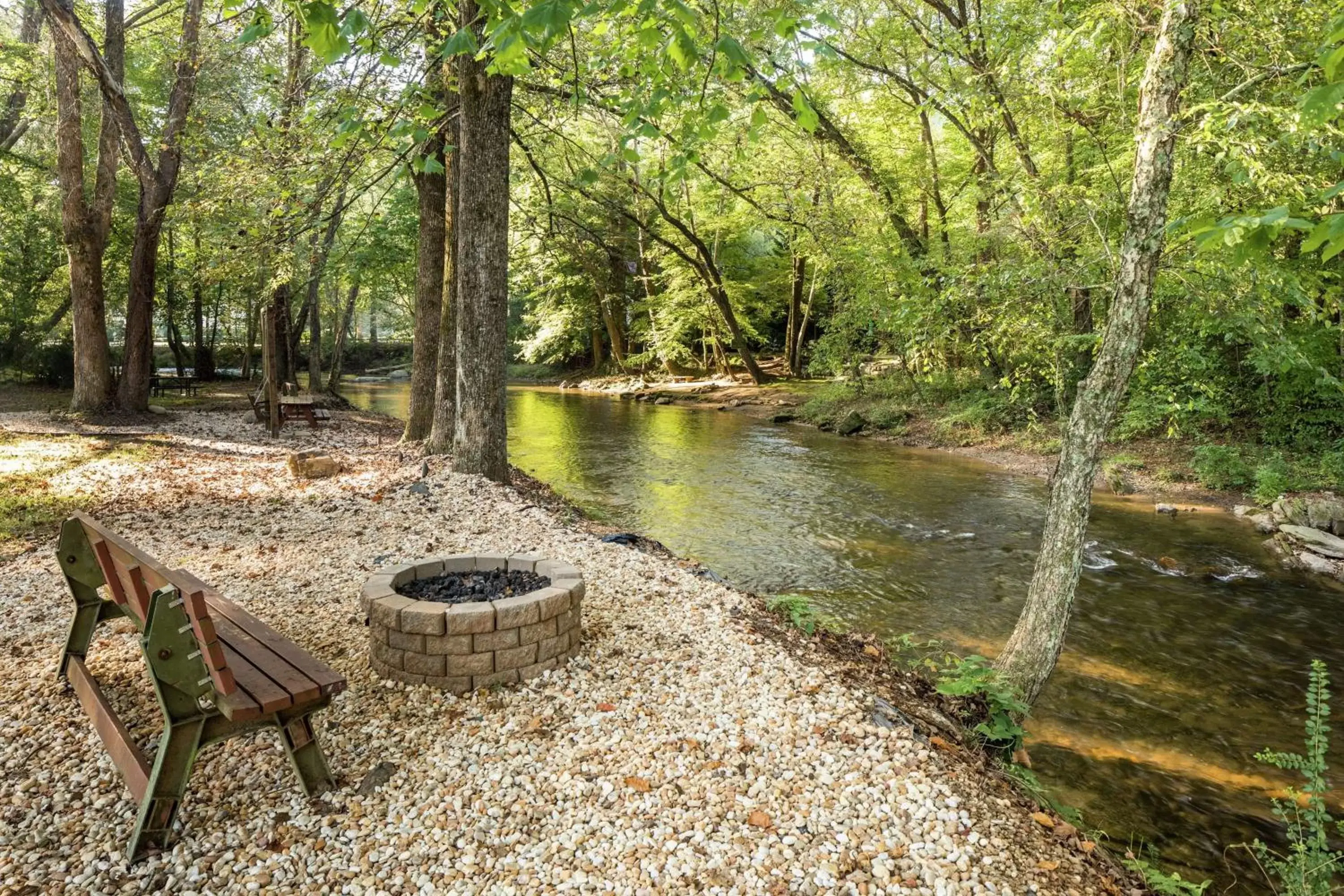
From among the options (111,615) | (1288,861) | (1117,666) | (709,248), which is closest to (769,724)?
(1288,861)

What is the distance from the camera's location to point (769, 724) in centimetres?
342

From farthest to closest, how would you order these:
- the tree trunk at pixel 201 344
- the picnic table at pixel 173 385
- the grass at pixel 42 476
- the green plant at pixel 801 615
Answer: the tree trunk at pixel 201 344 → the picnic table at pixel 173 385 → the grass at pixel 42 476 → the green plant at pixel 801 615

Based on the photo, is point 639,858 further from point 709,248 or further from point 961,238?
point 709,248

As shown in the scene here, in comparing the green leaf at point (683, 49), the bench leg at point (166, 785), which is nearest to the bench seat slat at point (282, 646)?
the bench leg at point (166, 785)

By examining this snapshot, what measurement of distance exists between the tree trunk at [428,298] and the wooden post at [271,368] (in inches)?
91.0

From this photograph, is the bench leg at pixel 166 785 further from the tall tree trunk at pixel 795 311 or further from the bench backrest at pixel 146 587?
the tall tree trunk at pixel 795 311

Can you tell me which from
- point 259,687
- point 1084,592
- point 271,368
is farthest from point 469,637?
point 271,368

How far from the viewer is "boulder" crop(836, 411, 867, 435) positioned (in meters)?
17.7

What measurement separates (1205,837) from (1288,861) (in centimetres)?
62

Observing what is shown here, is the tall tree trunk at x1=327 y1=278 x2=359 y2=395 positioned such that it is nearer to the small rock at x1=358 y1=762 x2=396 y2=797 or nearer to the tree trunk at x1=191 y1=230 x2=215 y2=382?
the tree trunk at x1=191 y1=230 x2=215 y2=382

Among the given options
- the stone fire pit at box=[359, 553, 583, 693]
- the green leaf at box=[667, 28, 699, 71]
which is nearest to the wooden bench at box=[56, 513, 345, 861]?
the stone fire pit at box=[359, 553, 583, 693]

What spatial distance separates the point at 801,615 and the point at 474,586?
2295 millimetres

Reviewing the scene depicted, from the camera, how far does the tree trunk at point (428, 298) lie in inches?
406

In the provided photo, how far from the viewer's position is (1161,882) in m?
2.91
